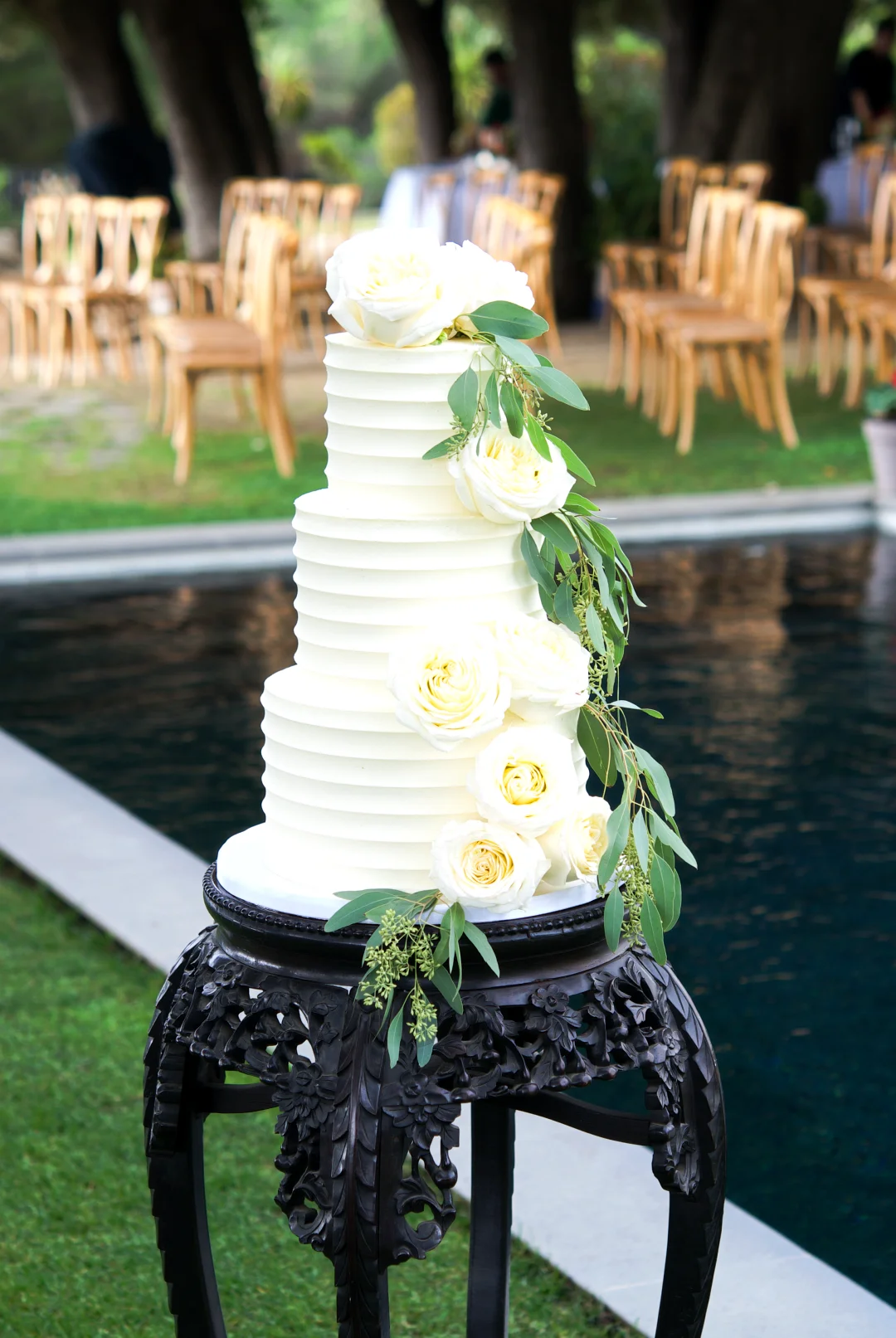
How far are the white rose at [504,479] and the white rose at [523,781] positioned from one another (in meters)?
0.22

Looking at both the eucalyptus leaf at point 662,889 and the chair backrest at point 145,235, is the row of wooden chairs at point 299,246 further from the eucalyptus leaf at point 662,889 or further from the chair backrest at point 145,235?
the eucalyptus leaf at point 662,889

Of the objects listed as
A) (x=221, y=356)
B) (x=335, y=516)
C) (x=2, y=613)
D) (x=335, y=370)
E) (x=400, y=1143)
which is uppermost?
(x=335, y=370)

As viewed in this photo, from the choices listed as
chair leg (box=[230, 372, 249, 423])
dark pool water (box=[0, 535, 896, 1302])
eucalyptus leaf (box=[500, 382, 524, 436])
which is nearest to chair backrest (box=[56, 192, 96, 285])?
chair leg (box=[230, 372, 249, 423])

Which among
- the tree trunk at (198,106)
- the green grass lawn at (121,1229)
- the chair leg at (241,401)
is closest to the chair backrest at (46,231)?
the chair leg at (241,401)

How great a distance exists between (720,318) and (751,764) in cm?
547

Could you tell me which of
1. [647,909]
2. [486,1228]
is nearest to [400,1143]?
[647,909]

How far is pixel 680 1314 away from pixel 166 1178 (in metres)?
0.57

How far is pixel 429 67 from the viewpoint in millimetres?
19734

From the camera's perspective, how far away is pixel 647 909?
1731mm

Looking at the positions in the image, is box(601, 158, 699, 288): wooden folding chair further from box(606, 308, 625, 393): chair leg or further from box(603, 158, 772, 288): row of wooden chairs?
box(606, 308, 625, 393): chair leg

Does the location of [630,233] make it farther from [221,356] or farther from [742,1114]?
[742,1114]

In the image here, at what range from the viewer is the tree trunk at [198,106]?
637 inches

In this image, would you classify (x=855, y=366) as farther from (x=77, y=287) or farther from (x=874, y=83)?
(x=874, y=83)

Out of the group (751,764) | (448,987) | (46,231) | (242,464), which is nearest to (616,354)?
(242,464)
